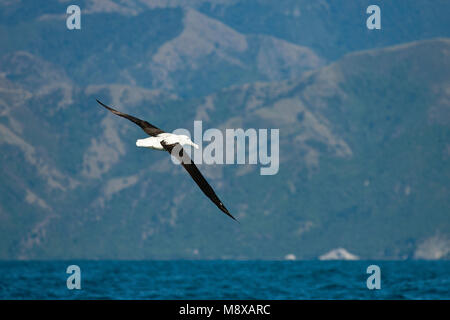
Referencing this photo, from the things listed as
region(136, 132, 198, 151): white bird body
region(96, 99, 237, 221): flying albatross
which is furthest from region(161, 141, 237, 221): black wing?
region(136, 132, 198, 151): white bird body

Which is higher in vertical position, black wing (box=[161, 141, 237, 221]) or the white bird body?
the white bird body

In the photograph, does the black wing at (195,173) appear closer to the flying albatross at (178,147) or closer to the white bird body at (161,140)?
the flying albatross at (178,147)

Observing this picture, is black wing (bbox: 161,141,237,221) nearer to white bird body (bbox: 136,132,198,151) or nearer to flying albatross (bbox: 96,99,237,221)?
flying albatross (bbox: 96,99,237,221)

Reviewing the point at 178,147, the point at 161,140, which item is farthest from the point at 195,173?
the point at 161,140

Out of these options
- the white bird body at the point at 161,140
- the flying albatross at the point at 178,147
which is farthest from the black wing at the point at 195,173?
the white bird body at the point at 161,140

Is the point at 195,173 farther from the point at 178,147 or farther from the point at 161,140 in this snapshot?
the point at 161,140

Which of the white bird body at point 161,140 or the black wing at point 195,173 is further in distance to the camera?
the white bird body at point 161,140

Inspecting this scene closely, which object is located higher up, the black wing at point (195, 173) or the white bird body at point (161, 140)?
the white bird body at point (161, 140)
